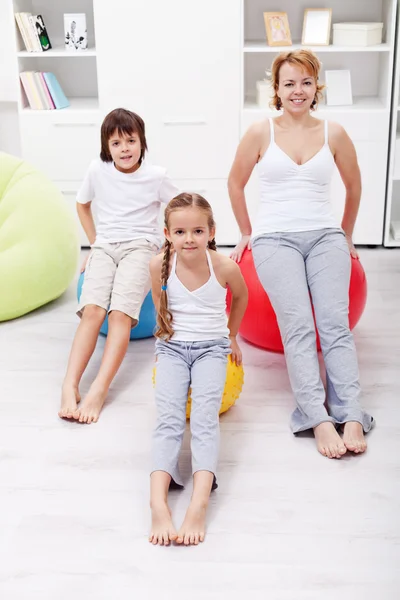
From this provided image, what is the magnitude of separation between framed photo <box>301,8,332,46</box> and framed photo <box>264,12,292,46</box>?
9cm

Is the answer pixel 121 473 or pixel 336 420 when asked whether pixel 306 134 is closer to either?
pixel 336 420

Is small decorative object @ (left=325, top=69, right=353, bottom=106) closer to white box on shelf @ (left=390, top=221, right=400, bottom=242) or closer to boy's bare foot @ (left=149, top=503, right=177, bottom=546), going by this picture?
white box on shelf @ (left=390, top=221, right=400, bottom=242)

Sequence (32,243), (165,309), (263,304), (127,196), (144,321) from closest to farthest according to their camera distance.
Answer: (165,309) < (263,304) < (127,196) < (144,321) < (32,243)

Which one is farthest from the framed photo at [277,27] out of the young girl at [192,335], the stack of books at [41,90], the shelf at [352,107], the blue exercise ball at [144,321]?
the young girl at [192,335]

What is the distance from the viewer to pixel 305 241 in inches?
104

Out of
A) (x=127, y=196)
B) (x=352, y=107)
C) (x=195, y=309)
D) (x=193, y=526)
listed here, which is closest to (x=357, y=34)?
(x=352, y=107)

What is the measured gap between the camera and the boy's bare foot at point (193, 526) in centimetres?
191

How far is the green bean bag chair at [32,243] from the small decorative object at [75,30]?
0.82 m

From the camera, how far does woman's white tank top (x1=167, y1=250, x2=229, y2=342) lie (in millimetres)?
2332

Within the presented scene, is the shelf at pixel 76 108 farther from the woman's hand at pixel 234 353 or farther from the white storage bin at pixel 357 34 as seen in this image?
the woman's hand at pixel 234 353

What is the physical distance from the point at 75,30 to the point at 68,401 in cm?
211

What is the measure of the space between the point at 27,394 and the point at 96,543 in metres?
0.86

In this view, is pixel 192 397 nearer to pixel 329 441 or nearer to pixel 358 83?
pixel 329 441

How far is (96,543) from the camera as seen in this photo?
1922 mm
